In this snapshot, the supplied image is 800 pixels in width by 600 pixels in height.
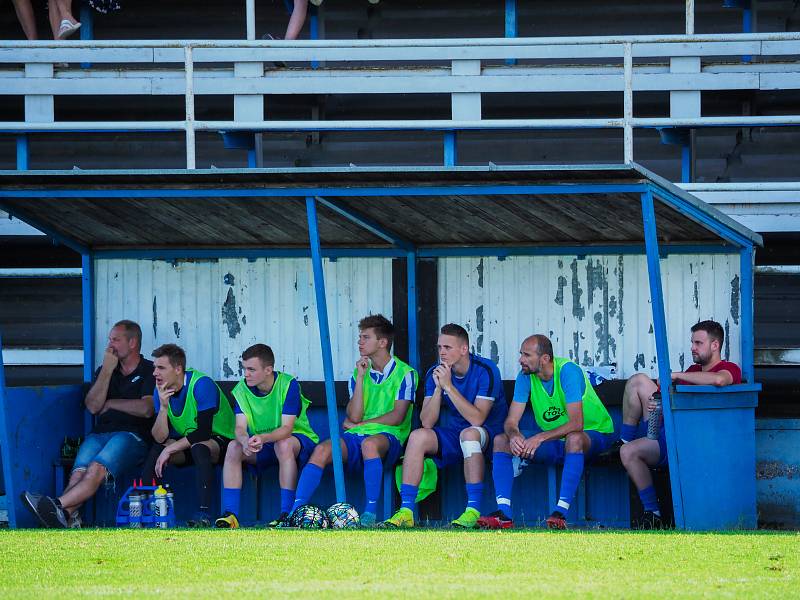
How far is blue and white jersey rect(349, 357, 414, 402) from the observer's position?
35.9 feet

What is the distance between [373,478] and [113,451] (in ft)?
6.69

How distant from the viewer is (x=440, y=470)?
11.1 meters

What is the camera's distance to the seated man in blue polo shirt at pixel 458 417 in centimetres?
1041

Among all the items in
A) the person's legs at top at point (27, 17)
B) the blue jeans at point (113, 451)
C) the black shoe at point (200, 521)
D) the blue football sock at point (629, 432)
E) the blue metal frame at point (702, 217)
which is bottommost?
the black shoe at point (200, 521)

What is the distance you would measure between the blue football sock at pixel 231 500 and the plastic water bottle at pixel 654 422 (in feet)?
9.84

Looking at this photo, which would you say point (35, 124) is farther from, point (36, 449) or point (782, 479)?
point (782, 479)

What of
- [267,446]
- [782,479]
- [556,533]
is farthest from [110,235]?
[782,479]

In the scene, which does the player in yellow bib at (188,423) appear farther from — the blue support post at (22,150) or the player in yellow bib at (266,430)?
the blue support post at (22,150)

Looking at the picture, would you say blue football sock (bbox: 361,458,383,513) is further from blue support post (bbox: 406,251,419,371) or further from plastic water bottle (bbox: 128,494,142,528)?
plastic water bottle (bbox: 128,494,142,528)

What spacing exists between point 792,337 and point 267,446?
499 cm

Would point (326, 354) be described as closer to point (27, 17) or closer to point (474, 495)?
point (474, 495)

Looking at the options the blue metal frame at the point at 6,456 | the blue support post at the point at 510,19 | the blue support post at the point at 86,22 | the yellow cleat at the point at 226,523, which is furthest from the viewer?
the blue support post at the point at 86,22

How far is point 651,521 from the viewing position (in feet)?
33.4

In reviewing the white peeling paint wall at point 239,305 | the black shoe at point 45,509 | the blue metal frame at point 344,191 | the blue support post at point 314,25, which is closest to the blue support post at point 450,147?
the white peeling paint wall at point 239,305
